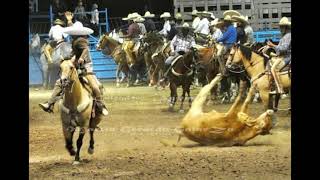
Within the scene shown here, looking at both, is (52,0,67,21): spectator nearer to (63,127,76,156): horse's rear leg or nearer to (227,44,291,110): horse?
(63,127,76,156): horse's rear leg

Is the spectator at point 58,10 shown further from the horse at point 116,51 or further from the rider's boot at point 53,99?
the rider's boot at point 53,99

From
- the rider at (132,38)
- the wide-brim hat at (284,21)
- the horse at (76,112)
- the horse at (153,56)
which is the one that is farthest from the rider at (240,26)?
the horse at (76,112)

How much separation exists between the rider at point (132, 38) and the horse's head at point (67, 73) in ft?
2.61

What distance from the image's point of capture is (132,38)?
8.09 metres

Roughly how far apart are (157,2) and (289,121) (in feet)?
6.30

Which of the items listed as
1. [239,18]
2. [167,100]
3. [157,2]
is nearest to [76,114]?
[167,100]

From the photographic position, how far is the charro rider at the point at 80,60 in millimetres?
7559

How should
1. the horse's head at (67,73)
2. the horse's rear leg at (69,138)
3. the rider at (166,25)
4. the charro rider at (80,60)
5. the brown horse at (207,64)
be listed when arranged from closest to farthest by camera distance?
the horse's head at (67,73) < the charro rider at (80,60) < the horse's rear leg at (69,138) < the rider at (166,25) < the brown horse at (207,64)

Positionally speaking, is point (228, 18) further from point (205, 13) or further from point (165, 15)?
point (165, 15)

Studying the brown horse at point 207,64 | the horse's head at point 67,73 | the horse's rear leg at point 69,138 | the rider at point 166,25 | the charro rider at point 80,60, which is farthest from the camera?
the brown horse at point 207,64

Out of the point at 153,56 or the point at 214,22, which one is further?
the point at 153,56

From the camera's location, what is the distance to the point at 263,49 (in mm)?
7863

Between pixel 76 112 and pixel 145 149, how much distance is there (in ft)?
2.77

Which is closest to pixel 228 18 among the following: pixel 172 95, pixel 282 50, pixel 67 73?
pixel 282 50
